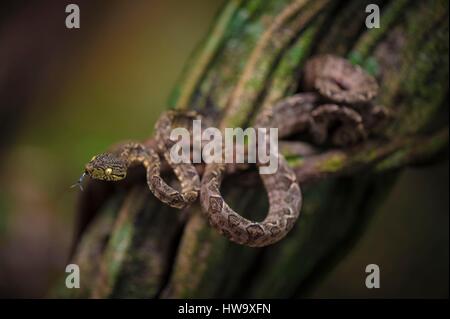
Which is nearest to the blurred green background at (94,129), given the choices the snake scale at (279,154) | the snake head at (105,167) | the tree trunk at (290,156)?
the tree trunk at (290,156)

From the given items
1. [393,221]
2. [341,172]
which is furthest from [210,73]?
[393,221]

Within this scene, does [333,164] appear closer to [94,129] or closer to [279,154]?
[279,154]

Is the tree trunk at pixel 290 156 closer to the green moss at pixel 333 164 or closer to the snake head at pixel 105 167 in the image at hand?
the green moss at pixel 333 164

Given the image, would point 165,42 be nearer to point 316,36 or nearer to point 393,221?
point 316,36

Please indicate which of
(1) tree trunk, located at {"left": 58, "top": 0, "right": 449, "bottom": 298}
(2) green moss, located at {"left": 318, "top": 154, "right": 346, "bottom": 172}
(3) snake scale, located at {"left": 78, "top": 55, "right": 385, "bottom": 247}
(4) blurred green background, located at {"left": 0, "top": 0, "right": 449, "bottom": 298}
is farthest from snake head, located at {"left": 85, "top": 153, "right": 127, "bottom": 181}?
(4) blurred green background, located at {"left": 0, "top": 0, "right": 449, "bottom": 298}

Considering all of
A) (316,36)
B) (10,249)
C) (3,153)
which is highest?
(316,36)

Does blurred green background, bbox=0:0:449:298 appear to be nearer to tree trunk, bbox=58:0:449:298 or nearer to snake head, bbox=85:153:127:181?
tree trunk, bbox=58:0:449:298
